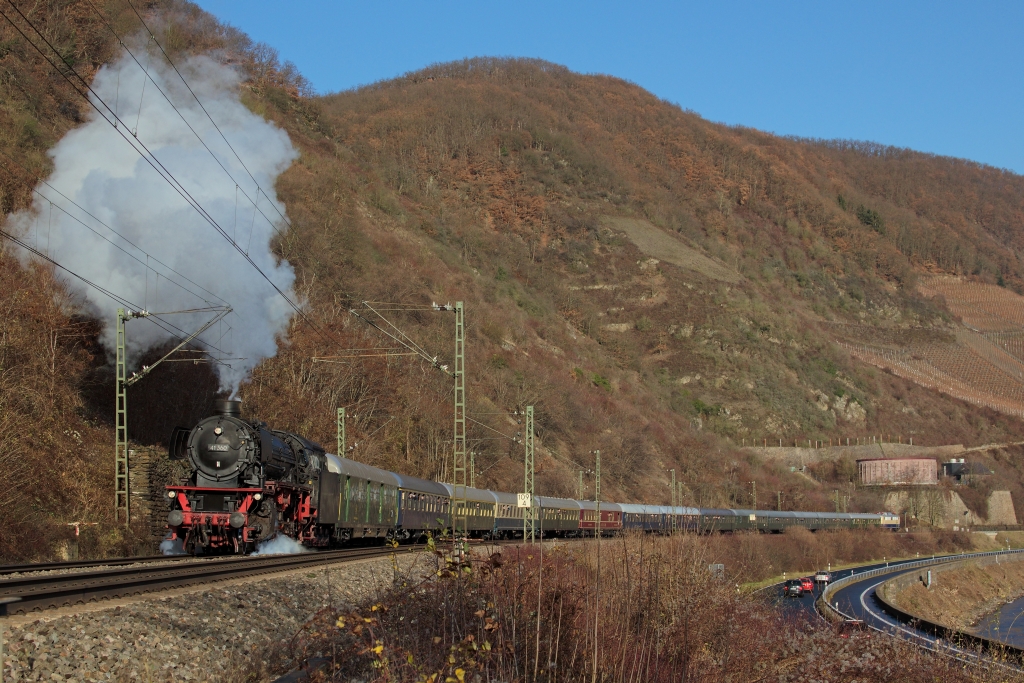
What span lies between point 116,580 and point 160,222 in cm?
2109

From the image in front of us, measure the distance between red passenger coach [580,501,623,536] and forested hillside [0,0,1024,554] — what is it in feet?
25.5

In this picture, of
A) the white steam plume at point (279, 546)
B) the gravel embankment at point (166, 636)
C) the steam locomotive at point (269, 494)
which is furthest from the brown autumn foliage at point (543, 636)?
the white steam plume at point (279, 546)

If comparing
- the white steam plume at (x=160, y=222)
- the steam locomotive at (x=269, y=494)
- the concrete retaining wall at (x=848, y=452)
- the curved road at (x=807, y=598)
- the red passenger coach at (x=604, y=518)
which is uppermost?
the white steam plume at (x=160, y=222)

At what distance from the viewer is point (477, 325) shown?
84.1 meters

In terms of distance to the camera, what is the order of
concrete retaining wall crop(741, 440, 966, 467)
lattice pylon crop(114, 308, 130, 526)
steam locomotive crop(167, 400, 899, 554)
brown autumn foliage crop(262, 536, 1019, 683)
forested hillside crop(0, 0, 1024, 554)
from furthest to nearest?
concrete retaining wall crop(741, 440, 966, 467)
forested hillside crop(0, 0, 1024, 554)
lattice pylon crop(114, 308, 130, 526)
steam locomotive crop(167, 400, 899, 554)
brown autumn foliage crop(262, 536, 1019, 683)

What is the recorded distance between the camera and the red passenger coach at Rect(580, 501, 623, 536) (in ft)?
164

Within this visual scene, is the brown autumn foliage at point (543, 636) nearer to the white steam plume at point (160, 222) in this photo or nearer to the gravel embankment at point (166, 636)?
the gravel embankment at point (166, 636)

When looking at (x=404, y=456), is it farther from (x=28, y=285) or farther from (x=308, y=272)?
(x=28, y=285)

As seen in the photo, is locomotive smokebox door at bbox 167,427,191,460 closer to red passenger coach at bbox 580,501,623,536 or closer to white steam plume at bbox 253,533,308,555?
white steam plume at bbox 253,533,308,555

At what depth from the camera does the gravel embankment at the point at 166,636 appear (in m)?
10.4

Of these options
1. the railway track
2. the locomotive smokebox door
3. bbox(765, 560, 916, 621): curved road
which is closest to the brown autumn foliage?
the railway track

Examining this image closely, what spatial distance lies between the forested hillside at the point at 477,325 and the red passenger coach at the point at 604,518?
25.5ft

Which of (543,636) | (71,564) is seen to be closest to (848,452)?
(71,564)

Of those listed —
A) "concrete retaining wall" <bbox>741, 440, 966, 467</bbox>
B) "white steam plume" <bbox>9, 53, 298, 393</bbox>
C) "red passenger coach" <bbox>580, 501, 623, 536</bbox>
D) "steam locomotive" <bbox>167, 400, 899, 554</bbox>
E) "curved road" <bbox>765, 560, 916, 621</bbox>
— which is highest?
"white steam plume" <bbox>9, 53, 298, 393</bbox>
